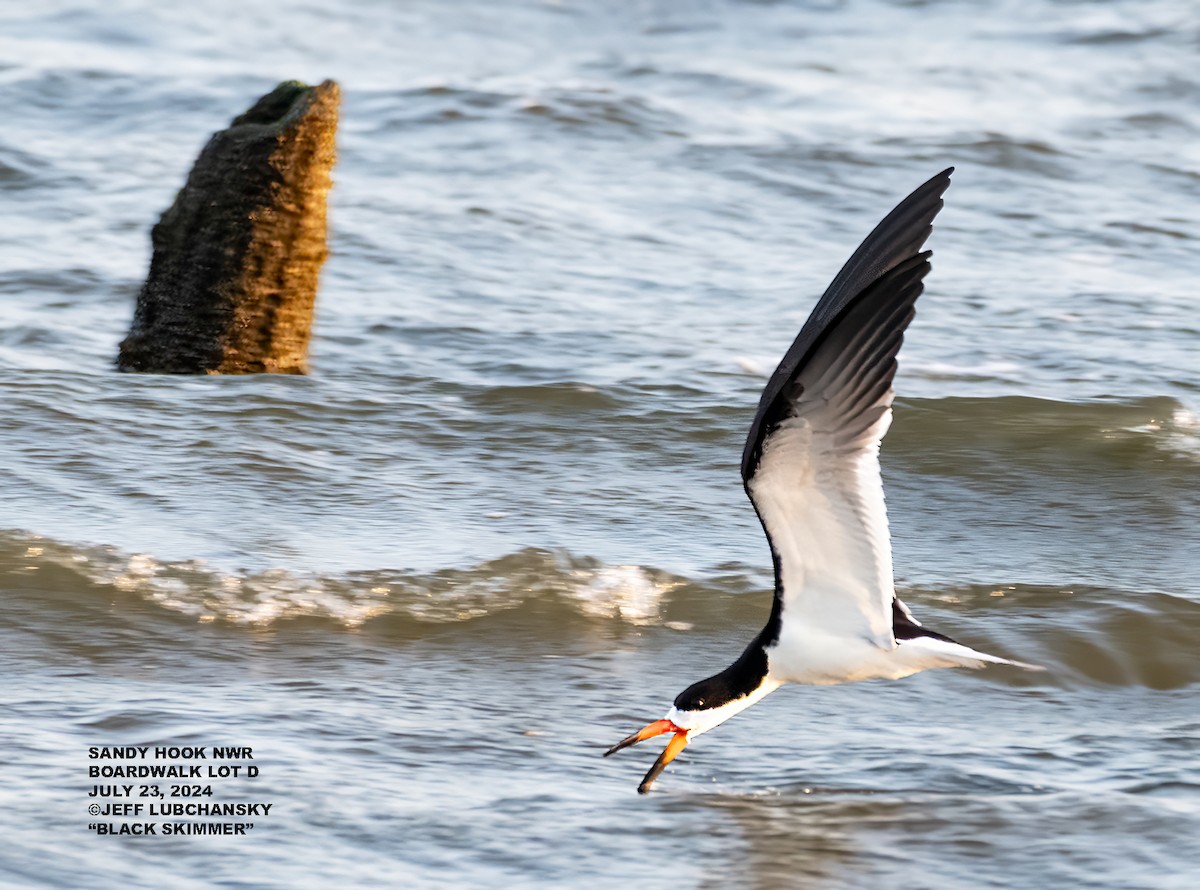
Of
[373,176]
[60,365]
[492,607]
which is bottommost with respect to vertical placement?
[492,607]

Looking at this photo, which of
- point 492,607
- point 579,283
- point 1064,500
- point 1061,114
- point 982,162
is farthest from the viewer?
point 1061,114

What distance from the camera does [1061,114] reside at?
1351cm

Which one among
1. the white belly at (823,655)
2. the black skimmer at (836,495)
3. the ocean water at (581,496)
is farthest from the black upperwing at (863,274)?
the ocean water at (581,496)

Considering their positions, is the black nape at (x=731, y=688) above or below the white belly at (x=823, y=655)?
below

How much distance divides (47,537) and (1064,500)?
12.4 ft

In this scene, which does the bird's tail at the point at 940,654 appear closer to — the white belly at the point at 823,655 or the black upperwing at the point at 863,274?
the white belly at the point at 823,655

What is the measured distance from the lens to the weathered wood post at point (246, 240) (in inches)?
258

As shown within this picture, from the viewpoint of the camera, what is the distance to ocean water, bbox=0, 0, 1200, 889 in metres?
3.93

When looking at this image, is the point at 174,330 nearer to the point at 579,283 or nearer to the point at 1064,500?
the point at 579,283

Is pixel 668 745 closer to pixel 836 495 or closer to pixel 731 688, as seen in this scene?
pixel 731 688

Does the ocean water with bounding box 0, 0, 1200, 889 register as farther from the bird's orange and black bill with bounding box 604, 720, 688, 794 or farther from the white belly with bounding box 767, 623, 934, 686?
the white belly with bounding box 767, 623, 934, 686

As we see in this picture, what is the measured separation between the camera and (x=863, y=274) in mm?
3436

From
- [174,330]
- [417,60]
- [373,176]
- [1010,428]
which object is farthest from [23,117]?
[1010,428]

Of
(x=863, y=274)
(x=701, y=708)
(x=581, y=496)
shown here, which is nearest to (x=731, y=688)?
(x=701, y=708)
